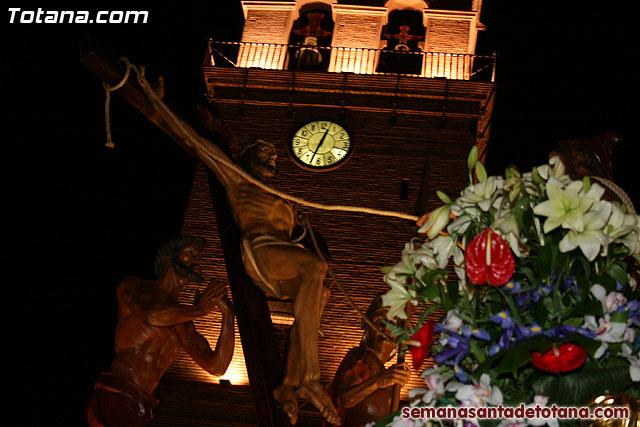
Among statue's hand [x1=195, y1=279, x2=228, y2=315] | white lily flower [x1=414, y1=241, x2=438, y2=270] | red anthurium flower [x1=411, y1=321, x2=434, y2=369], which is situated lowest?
red anthurium flower [x1=411, y1=321, x2=434, y2=369]

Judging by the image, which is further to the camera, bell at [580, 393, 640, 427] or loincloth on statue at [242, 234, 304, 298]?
loincloth on statue at [242, 234, 304, 298]

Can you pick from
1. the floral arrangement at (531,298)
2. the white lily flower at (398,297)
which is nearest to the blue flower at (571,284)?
the floral arrangement at (531,298)

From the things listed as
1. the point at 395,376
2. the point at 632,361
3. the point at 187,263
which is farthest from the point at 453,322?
the point at 187,263

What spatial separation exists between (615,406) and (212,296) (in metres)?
4.28

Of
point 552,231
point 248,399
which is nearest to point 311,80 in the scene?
point 248,399

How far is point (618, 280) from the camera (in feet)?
11.2

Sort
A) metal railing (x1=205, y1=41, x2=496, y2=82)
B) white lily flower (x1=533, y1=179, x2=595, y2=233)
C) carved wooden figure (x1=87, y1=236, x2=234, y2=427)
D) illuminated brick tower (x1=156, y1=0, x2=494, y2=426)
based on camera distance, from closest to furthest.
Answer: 1. white lily flower (x1=533, y1=179, x2=595, y2=233)
2. carved wooden figure (x1=87, y1=236, x2=234, y2=427)
3. illuminated brick tower (x1=156, y1=0, x2=494, y2=426)
4. metal railing (x1=205, y1=41, x2=496, y2=82)

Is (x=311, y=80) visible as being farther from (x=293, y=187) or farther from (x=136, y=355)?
(x=136, y=355)

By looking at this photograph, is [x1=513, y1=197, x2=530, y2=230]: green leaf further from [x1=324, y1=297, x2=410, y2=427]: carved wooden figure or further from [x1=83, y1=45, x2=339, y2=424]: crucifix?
[x1=324, y1=297, x2=410, y2=427]: carved wooden figure

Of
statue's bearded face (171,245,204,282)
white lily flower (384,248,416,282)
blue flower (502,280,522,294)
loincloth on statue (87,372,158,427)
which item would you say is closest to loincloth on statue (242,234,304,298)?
statue's bearded face (171,245,204,282)

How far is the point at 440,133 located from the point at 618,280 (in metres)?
10.8

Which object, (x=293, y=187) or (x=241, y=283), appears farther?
(x=293, y=187)

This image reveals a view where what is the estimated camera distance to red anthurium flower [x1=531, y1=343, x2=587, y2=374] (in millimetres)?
3061

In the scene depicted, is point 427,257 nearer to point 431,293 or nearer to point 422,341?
point 431,293
